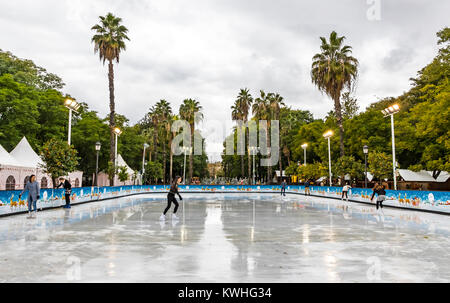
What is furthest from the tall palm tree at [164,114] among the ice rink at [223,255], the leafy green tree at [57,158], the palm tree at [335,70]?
the ice rink at [223,255]

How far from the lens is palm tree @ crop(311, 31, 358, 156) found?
37.2 m

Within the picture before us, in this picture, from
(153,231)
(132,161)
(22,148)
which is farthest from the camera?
(132,161)

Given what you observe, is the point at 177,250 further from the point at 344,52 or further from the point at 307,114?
the point at 307,114

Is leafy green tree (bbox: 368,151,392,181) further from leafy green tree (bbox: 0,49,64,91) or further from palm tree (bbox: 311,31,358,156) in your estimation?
leafy green tree (bbox: 0,49,64,91)

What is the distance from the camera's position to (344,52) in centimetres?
3794

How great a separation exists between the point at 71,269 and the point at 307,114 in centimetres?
7866

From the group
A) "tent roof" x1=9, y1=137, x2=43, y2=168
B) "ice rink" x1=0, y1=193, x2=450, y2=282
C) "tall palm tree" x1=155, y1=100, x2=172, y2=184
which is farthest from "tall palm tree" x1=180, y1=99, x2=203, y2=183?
"ice rink" x1=0, y1=193, x2=450, y2=282

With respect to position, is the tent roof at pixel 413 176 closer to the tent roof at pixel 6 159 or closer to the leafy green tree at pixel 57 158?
the leafy green tree at pixel 57 158

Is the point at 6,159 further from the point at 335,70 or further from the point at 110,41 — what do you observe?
the point at 335,70

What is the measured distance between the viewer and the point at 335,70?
121 ft

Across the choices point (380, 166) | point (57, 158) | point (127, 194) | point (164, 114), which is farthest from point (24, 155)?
point (164, 114)

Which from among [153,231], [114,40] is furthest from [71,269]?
[114,40]

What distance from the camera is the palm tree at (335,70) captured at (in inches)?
1464
